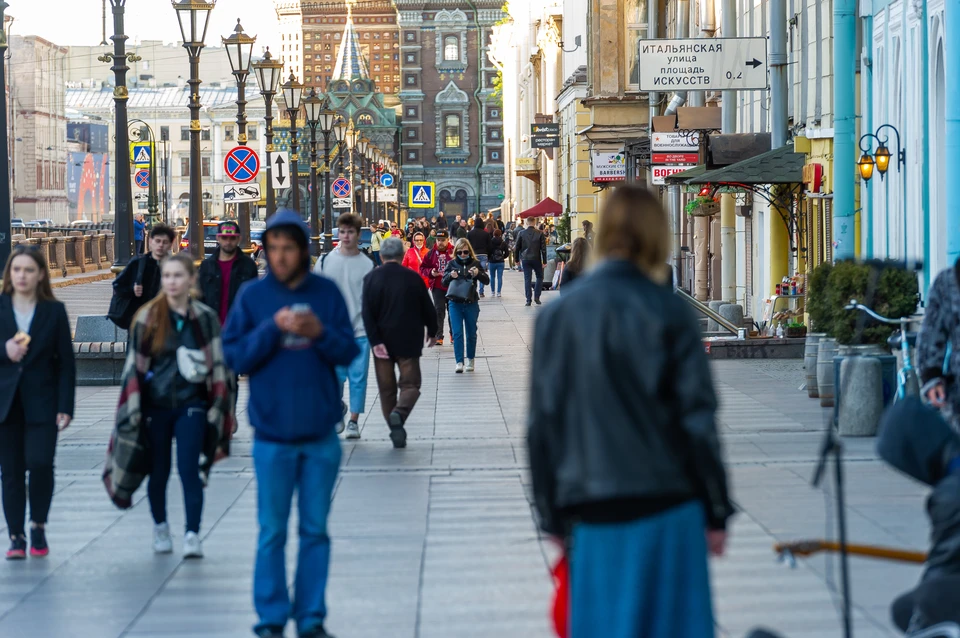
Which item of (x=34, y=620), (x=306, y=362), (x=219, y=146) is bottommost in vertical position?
(x=34, y=620)

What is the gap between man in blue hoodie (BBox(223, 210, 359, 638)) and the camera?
644cm

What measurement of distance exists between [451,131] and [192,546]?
549ft

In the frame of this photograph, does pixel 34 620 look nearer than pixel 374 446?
Yes

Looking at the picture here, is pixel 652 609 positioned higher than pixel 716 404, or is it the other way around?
pixel 716 404

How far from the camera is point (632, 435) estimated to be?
424cm

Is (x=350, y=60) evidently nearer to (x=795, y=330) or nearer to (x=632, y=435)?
(x=795, y=330)

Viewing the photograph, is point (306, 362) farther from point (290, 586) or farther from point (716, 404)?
point (716, 404)

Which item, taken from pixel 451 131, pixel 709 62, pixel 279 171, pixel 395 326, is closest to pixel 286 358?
pixel 395 326

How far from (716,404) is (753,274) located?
24.4 meters

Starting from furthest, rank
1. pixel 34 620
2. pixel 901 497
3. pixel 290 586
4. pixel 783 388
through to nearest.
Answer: pixel 783 388, pixel 901 497, pixel 290 586, pixel 34 620

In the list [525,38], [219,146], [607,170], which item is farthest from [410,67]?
[607,170]

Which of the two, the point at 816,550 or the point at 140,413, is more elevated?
the point at 140,413

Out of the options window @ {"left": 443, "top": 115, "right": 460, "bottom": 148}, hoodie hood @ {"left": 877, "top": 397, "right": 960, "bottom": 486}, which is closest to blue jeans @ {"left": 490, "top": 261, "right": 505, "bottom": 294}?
hoodie hood @ {"left": 877, "top": 397, "right": 960, "bottom": 486}

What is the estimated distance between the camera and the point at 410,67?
6964 inches
